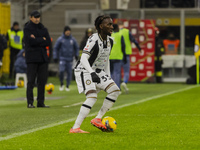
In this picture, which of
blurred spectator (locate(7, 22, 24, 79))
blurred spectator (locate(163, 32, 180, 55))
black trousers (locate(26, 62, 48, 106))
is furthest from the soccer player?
blurred spectator (locate(7, 22, 24, 79))

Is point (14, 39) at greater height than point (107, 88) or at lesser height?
lesser

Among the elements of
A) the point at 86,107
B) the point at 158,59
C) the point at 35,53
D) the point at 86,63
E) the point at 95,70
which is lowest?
the point at 158,59

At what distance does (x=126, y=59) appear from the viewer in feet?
63.7

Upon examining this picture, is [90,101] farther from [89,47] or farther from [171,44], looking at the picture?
[171,44]

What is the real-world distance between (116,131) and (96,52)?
1123 millimetres

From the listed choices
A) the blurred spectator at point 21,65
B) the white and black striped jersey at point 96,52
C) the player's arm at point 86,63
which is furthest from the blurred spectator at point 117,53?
the player's arm at point 86,63

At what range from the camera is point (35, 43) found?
13914 mm

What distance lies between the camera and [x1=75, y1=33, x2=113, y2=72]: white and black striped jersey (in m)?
9.04

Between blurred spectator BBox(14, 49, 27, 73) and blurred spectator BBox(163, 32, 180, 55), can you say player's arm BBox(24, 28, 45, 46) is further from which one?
blurred spectator BBox(163, 32, 180, 55)

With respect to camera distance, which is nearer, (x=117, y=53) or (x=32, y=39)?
(x=32, y=39)

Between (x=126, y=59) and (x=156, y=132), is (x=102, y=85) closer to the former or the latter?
(x=156, y=132)

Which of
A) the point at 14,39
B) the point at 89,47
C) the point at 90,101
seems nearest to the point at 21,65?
the point at 14,39

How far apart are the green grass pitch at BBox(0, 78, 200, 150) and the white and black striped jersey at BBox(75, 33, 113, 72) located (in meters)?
0.91

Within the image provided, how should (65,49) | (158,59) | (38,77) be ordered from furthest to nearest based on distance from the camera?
(158,59)
(65,49)
(38,77)
